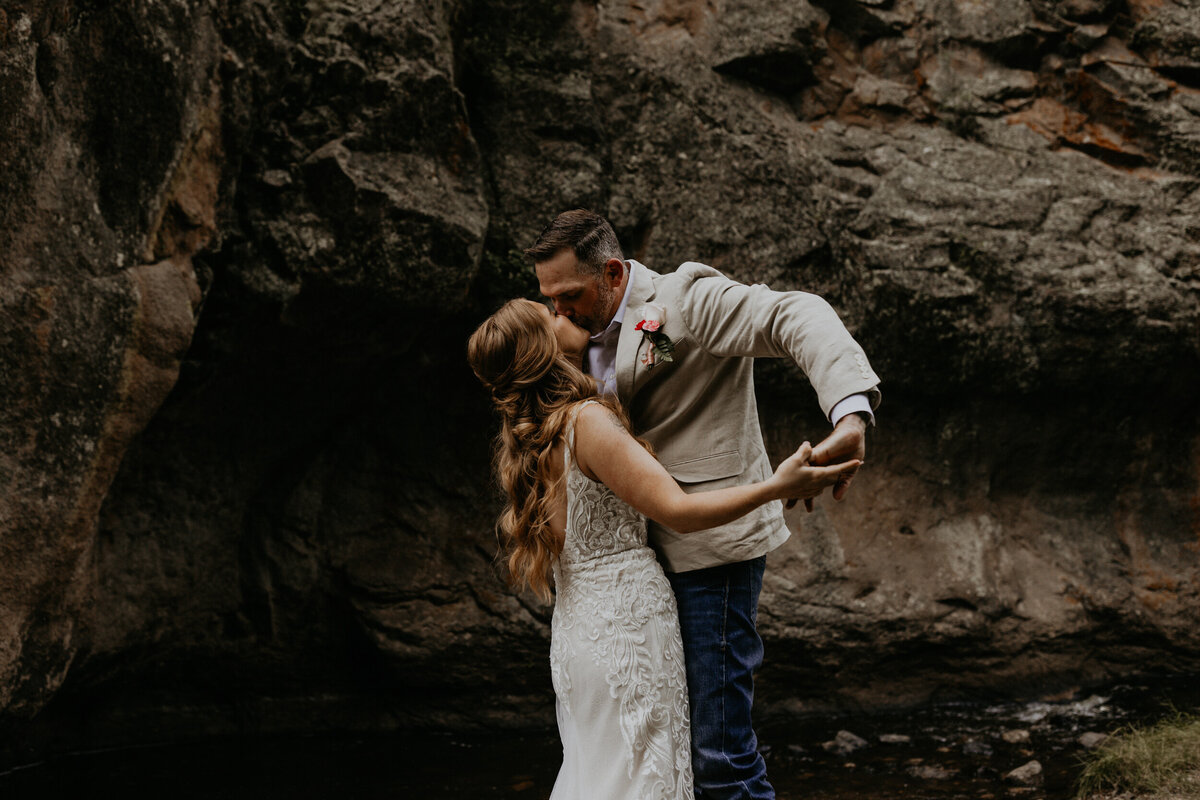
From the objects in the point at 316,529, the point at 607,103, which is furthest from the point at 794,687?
the point at 607,103

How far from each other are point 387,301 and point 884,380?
2.88 meters

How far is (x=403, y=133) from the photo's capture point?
501cm

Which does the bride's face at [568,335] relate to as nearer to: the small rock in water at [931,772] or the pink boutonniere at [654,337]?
the pink boutonniere at [654,337]

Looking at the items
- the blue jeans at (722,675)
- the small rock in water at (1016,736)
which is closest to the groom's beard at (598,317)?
the blue jeans at (722,675)

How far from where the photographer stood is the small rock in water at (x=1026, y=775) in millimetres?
4555

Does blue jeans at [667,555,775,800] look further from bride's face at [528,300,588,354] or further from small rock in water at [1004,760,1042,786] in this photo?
small rock in water at [1004,760,1042,786]

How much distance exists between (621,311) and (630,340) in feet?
0.38

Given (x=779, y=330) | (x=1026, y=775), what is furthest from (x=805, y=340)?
(x=1026, y=775)

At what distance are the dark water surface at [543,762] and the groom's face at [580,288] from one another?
2.60 meters

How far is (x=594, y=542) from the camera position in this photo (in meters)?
2.98

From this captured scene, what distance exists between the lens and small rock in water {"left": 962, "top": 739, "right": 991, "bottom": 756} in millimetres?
5035

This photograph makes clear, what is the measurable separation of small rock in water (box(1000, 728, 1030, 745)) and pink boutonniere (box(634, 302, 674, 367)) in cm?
340

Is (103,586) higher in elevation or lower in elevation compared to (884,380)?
lower

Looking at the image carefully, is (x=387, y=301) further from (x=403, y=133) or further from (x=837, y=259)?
(x=837, y=259)
